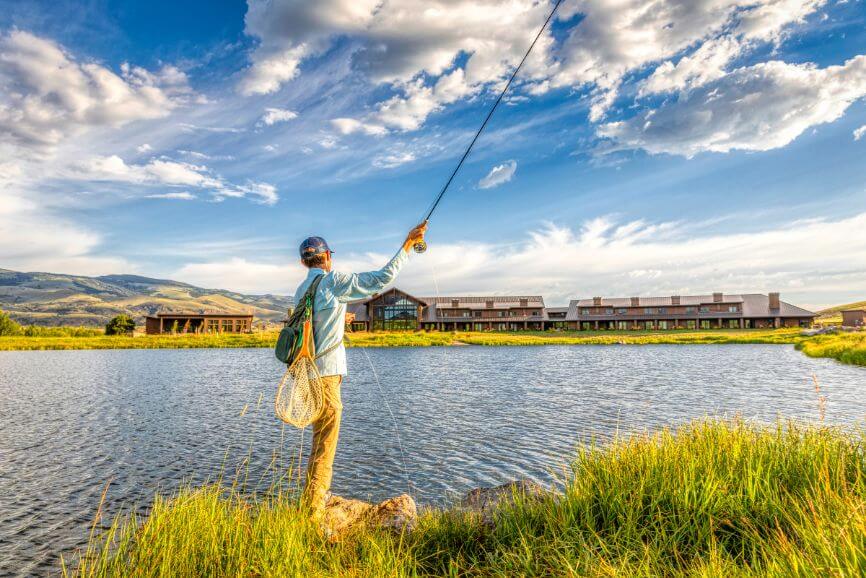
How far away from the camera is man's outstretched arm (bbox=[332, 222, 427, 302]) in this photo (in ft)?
19.1

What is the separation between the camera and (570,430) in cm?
1454

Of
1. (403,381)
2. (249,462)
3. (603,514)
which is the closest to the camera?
(603,514)

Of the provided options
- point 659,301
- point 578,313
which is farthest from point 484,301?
point 659,301

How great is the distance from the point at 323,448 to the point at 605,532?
3.34 meters

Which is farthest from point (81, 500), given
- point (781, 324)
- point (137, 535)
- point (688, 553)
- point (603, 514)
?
point (781, 324)

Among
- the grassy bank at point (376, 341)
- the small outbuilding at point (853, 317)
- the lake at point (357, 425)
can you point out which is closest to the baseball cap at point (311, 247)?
the lake at point (357, 425)

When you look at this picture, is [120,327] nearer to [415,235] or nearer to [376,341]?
[376,341]

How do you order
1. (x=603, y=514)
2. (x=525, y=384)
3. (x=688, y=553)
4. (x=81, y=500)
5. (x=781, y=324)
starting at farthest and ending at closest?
(x=781, y=324), (x=525, y=384), (x=81, y=500), (x=603, y=514), (x=688, y=553)

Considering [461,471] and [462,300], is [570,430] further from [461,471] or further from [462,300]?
[462,300]

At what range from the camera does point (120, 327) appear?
272 ft

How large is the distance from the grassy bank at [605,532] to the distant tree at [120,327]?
87.8 metres

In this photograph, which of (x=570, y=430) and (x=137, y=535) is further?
(x=570, y=430)

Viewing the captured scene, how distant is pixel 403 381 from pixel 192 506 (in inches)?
885

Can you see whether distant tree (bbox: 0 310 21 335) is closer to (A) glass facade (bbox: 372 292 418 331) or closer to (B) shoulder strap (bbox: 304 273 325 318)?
(A) glass facade (bbox: 372 292 418 331)
